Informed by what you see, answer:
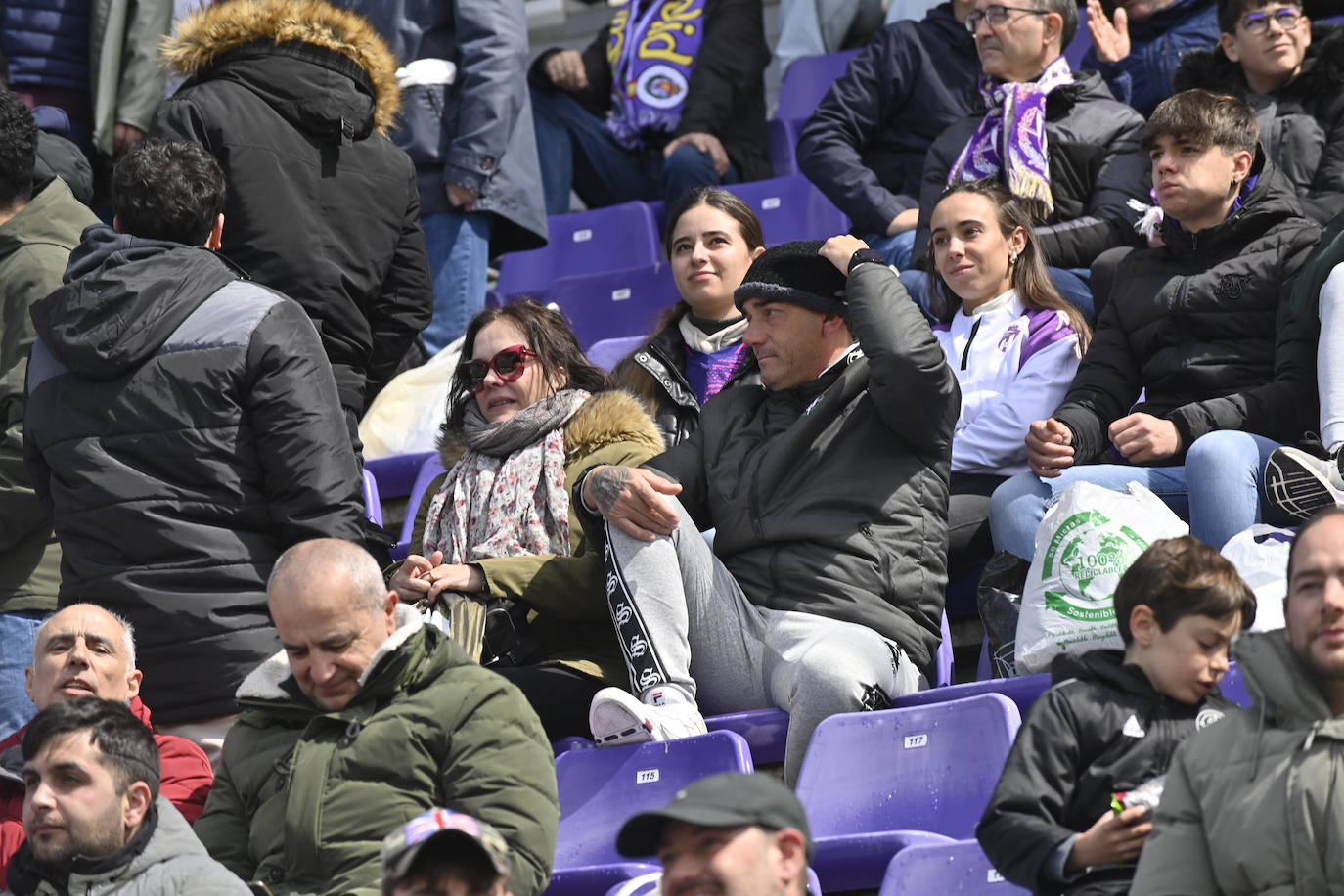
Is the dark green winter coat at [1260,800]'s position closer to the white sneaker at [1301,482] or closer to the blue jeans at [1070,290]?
the white sneaker at [1301,482]

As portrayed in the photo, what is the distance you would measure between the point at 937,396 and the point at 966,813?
98 centimetres

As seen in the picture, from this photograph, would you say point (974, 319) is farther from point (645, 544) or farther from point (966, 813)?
point (966, 813)

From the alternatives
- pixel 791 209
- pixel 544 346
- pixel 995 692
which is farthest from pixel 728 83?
pixel 995 692

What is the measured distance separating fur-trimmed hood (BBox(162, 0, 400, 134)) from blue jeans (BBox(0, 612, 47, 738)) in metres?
1.49

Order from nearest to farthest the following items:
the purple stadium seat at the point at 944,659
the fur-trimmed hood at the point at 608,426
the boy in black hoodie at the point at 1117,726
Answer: the boy in black hoodie at the point at 1117,726 < the purple stadium seat at the point at 944,659 < the fur-trimmed hood at the point at 608,426

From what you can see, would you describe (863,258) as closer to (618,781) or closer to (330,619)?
(618,781)

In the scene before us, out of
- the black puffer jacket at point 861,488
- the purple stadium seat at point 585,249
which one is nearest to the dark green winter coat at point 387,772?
the black puffer jacket at point 861,488

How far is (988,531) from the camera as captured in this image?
15.2ft

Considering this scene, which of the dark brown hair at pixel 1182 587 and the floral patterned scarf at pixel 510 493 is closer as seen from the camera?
the dark brown hair at pixel 1182 587

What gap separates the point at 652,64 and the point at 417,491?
2.62 m

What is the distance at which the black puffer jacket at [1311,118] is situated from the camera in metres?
5.42

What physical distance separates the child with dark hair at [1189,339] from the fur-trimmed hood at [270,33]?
6.15 feet

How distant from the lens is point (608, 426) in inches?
184

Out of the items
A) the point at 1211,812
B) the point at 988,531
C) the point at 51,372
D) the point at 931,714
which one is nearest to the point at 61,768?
the point at 51,372
